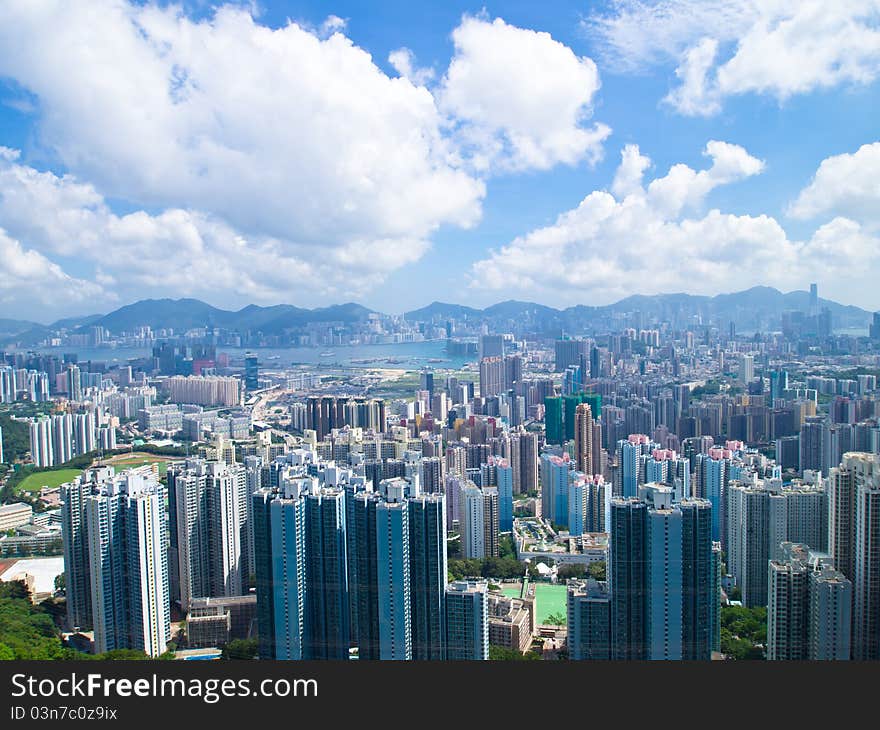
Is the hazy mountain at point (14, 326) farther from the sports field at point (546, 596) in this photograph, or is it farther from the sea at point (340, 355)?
the sports field at point (546, 596)

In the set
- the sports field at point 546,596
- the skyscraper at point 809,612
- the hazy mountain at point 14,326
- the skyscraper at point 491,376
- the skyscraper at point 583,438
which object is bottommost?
the sports field at point 546,596

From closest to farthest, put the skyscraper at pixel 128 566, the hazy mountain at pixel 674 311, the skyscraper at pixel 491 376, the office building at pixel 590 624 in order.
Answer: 1. the office building at pixel 590 624
2. the skyscraper at pixel 128 566
3. the hazy mountain at pixel 674 311
4. the skyscraper at pixel 491 376

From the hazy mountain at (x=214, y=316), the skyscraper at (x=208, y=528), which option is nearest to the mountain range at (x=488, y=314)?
the hazy mountain at (x=214, y=316)

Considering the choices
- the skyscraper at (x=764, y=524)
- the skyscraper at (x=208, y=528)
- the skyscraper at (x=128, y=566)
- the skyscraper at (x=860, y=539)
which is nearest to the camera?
the skyscraper at (x=860, y=539)

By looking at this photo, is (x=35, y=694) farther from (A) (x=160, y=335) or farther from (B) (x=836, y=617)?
(A) (x=160, y=335)

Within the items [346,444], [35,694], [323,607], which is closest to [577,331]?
[346,444]

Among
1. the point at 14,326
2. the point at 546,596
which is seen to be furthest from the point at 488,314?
the point at 14,326
